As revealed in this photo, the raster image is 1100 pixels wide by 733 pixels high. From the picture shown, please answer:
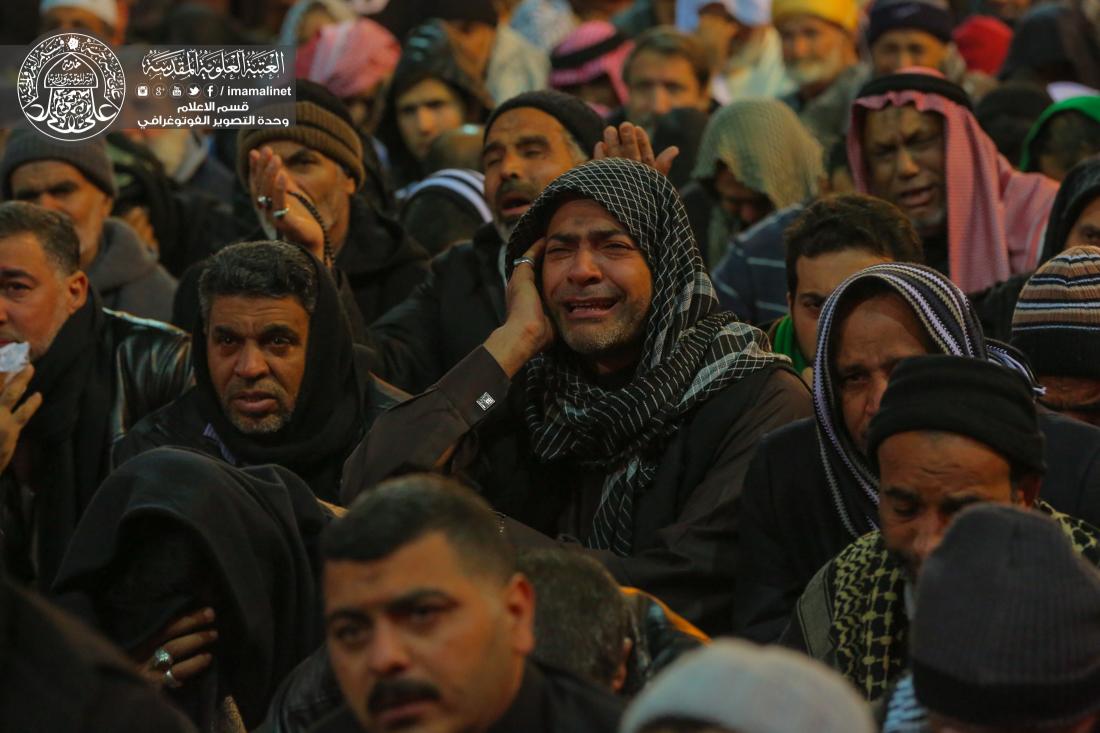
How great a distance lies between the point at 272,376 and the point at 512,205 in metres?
1.23

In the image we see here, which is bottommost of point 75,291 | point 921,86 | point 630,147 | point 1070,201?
point 75,291

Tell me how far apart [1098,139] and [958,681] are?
4.55m

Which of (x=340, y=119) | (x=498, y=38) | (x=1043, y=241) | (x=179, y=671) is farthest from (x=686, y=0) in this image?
(x=179, y=671)

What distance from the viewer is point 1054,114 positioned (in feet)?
25.1

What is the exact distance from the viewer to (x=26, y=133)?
310 inches

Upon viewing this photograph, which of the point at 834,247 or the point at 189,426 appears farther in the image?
the point at 189,426

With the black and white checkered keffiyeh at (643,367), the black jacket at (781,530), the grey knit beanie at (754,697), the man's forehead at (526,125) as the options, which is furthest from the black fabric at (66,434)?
the grey knit beanie at (754,697)

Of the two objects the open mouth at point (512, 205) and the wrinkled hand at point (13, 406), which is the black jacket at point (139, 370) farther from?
the open mouth at point (512, 205)

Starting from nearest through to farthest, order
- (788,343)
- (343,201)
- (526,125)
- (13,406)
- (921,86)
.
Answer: (13,406) < (788,343) < (526,125) < (921,86) < (343,201)

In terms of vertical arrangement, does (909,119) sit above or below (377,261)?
above

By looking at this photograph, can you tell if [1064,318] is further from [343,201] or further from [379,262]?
[343,201]

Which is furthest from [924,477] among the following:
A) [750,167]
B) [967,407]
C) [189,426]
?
[750,167]

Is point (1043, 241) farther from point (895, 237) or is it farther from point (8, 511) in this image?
point (8, 511)

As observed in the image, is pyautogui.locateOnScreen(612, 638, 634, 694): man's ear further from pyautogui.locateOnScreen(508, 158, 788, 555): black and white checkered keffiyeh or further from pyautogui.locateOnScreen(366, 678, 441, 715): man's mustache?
pyautogui.locateOnScreen(508, 158, 788, 555): black and white checkered keffiyeh
